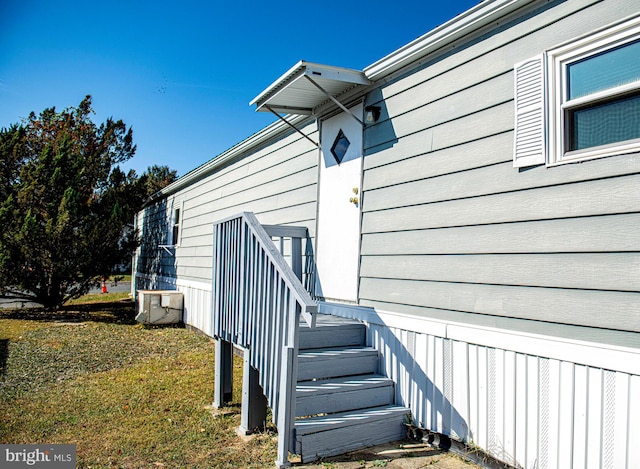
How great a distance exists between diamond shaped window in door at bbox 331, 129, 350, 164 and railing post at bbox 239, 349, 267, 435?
2272 mm

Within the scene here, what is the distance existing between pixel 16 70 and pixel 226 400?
4.70 metres

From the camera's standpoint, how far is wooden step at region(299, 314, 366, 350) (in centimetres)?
385

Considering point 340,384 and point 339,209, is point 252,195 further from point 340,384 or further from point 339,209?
point 340,384

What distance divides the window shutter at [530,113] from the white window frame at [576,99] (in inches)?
1.8

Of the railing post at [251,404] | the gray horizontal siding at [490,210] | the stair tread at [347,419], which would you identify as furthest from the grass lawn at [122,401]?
the gray horizontal siding at [490,210]

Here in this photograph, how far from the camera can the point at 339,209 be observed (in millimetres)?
4875

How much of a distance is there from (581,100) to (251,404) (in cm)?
308

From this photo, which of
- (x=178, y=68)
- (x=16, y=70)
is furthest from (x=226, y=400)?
(x=178, y=68)

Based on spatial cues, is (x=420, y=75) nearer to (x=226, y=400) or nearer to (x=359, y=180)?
(x=359, y=180)

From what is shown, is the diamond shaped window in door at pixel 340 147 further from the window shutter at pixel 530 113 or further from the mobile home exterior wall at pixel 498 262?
the window shutter at pixel 530 113

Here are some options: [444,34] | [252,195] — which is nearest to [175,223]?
[252,195]

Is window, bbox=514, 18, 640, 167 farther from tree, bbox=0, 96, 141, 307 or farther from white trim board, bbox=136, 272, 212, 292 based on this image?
tree, bbox=0, 96, 141, 307

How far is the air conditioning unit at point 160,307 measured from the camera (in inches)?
352

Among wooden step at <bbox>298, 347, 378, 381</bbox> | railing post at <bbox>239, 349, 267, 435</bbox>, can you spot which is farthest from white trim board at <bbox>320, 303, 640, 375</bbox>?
railing post at <bbox>239, 349, 267, 435</bbox>
